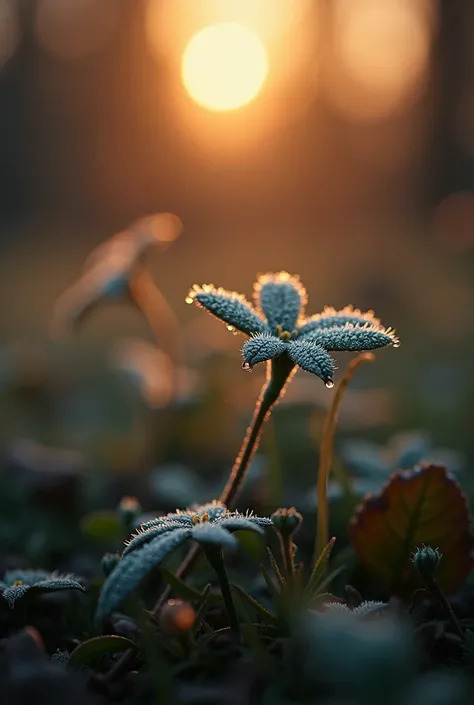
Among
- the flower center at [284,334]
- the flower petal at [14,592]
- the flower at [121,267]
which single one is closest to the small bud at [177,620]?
the flower petal at [14,592]

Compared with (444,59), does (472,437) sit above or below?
below

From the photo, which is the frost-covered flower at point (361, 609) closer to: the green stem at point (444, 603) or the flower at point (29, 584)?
the green stem at point (444, 603)

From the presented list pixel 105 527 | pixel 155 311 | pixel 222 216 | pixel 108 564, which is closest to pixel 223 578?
pixel 108 564

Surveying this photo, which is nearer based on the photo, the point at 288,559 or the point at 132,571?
the point at 132,571

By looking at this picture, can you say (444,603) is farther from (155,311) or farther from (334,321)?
(155,311)

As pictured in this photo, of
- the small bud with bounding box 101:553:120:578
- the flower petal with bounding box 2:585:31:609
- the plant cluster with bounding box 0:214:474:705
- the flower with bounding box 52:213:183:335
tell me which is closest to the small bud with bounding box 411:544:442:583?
the plant cluster with bounding box 0:214:474:705

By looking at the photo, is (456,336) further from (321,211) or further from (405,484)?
(321,211)

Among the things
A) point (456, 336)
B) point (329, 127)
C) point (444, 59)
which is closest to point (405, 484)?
point (456, 336)

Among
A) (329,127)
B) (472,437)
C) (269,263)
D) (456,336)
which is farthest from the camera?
Result: (329,127)
